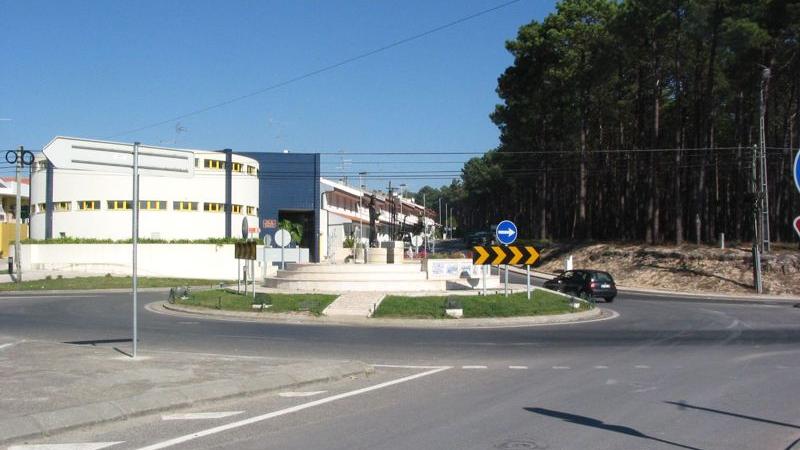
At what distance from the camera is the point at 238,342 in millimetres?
18516

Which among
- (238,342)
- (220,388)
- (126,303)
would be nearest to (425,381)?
(220,388)

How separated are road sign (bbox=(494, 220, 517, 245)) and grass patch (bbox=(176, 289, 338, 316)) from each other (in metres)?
6.75

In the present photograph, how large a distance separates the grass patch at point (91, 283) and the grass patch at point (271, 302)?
15880mm

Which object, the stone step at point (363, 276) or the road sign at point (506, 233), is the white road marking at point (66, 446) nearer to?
the road sign at point (506, 233)

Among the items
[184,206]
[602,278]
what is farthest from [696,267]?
[184,206]

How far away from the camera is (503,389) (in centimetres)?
1181

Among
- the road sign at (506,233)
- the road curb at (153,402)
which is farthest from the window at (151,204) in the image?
the road curb at (153,402)

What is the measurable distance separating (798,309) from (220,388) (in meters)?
28.0

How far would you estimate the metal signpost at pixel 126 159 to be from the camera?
12.4 metres

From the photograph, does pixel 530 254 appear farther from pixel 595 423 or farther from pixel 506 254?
pixel 595 423

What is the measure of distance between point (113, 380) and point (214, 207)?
49.9m

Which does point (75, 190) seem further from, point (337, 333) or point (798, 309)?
point (798, 309)

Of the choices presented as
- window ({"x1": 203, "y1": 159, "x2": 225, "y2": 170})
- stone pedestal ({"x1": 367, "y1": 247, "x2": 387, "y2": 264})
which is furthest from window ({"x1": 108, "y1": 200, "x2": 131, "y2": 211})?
stone pedestal ({"x1": 367, "y1": 247, "x2": 387, "y2": 264})

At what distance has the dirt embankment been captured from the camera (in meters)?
43.8
